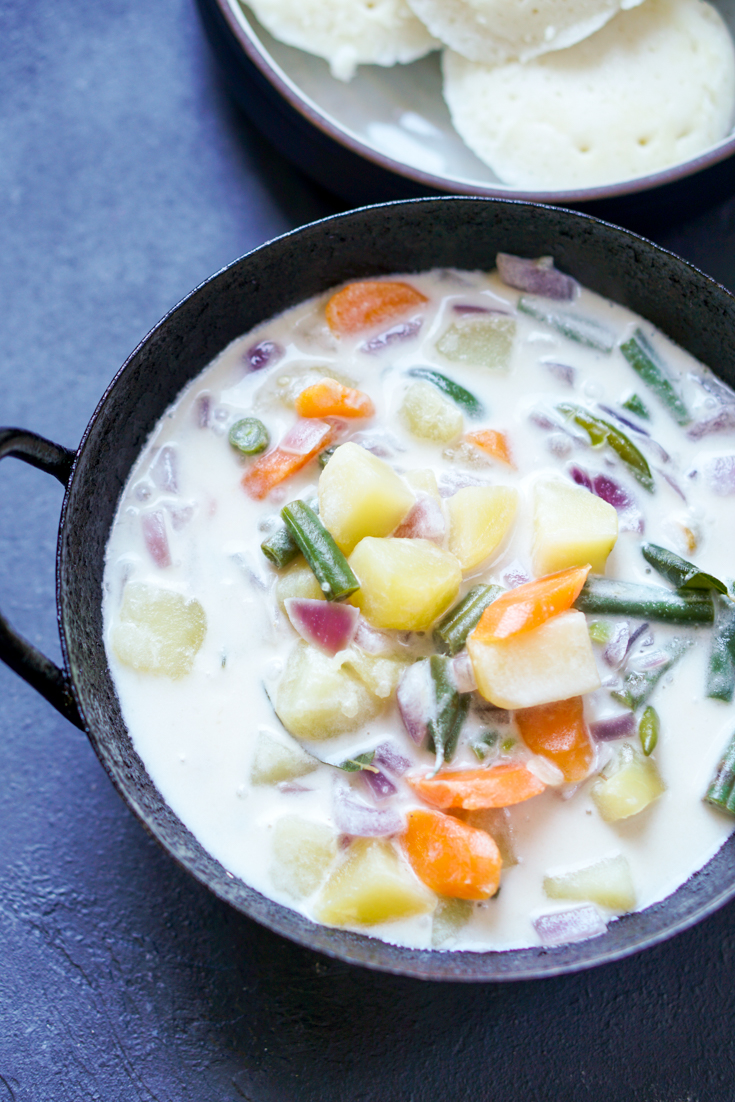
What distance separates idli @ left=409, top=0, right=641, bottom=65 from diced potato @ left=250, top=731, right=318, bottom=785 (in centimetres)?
187

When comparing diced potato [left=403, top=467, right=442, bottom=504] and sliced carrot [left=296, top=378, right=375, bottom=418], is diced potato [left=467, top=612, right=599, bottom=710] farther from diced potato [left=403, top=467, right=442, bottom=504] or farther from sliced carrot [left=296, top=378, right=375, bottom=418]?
sliced carrot [left=296, top=378, right=375, bottom=418]

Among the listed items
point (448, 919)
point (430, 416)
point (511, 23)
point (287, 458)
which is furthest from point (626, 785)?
point (511, 23)

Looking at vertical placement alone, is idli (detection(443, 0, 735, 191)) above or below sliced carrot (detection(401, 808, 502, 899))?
above

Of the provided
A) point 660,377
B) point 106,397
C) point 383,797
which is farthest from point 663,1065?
point 106,397

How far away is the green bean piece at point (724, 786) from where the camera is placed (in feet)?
6.57

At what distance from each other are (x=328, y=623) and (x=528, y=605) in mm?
Result: 409

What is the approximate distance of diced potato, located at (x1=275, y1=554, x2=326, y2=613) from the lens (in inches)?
80.4

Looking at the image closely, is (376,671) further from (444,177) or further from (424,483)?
(444,177)

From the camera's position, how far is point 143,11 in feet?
9.31

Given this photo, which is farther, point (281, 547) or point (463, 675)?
point (281, 547)

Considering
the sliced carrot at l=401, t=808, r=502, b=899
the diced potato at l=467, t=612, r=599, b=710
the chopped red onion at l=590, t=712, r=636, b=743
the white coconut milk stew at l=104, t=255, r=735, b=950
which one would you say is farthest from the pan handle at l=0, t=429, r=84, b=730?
the chopped red onion at l=590, t=712, r=636, b=743

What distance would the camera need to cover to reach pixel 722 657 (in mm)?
2078

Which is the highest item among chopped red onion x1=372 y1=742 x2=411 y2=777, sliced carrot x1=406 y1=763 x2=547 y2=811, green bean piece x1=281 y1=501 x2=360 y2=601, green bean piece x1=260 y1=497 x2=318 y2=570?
green bean piece x1=281 y1=501 x2=360 y2=601

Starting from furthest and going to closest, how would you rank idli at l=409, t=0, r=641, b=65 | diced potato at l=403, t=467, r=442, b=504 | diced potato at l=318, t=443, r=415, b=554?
idli at l=409, t=0, r=641, b=65, diced potato at l=403, t=467, r=442, b=504, diced potato at l=318, t=443, r=415, b=554
